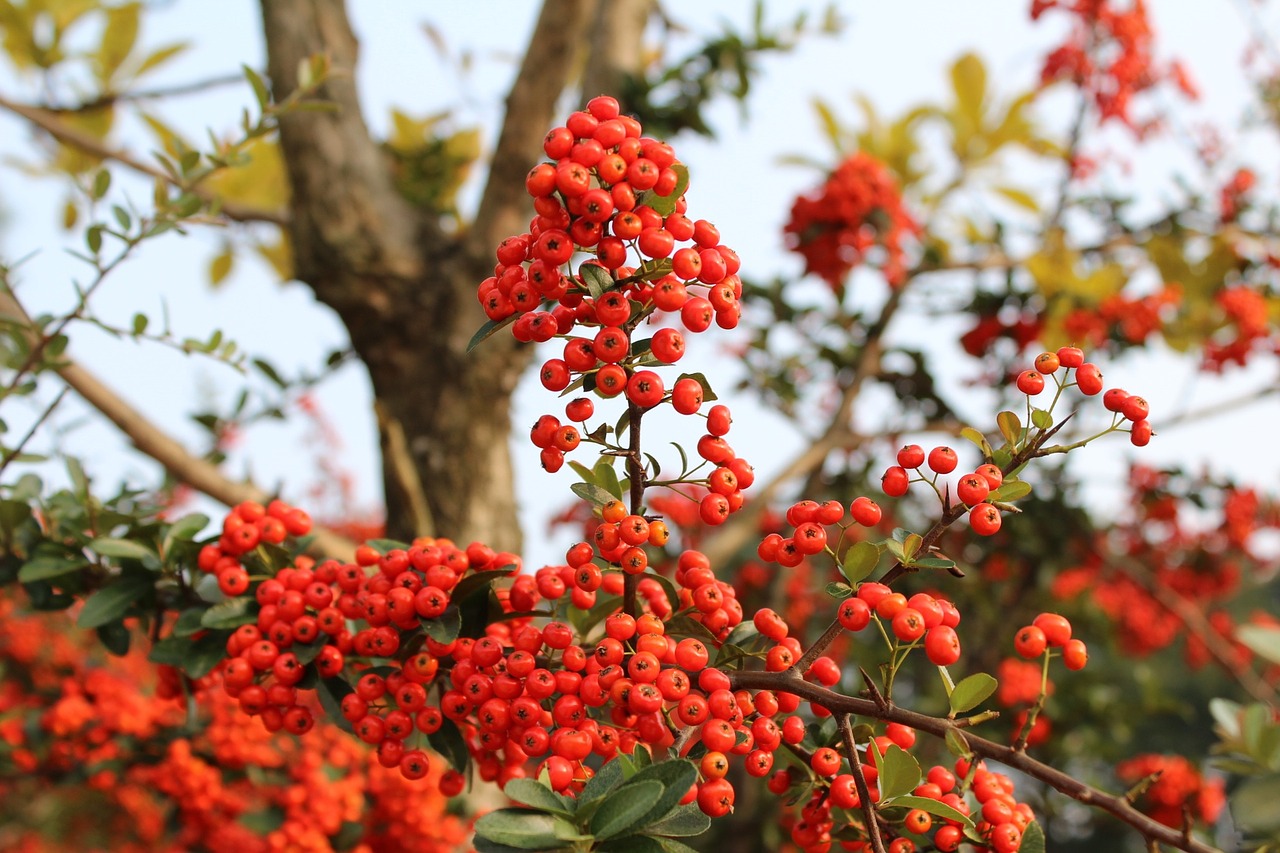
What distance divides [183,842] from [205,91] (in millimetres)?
2111

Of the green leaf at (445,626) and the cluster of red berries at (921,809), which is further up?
the green leaf at (445,626)

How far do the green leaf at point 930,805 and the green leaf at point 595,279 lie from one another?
2.04ft

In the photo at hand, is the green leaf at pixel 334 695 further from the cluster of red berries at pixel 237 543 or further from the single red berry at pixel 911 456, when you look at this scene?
the single red berry at pixel 911 456

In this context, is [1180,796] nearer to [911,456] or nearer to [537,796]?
[911,456]

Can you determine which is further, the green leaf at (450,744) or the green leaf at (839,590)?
the green leaf at (450,744)

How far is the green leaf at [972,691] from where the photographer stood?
37.6 inches

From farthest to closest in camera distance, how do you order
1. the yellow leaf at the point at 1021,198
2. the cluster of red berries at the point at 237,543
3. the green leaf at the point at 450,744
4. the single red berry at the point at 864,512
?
1. the yellow leaf at the point at 1021,198
2. the cluster of red berries at the point at 237,543
3. the green leaf at the point at 450,744
4. the single red berry at the point at 864,512

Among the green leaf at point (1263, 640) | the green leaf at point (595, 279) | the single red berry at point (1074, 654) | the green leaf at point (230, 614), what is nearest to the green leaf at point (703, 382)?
the green leaf at point (595, 279)

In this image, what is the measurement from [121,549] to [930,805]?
3.97 ft

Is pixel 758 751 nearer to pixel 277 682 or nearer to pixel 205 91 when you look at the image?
pixel 277 682

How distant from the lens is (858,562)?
40.2 inches

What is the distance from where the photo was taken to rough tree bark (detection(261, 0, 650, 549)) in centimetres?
254

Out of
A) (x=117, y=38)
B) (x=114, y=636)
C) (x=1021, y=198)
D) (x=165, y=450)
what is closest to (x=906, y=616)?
(x=114, y=636)

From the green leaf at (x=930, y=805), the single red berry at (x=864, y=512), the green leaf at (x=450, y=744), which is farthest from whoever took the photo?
the green leaf at (x=450, y=744)
